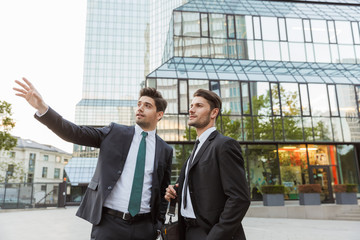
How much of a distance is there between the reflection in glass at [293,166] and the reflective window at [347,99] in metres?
4.34

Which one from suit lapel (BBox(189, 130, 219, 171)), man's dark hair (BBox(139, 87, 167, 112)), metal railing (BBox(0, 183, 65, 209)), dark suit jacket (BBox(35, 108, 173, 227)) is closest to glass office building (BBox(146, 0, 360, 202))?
metal railing (BBox(0, 183, 65, 209))

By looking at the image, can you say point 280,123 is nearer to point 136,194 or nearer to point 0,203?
point 136,194

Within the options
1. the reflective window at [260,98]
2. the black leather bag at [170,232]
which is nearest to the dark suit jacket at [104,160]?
the black leather bag at [170,232]

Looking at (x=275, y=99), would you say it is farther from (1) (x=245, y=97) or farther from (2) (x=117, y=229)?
(2) (x=117, y=229)

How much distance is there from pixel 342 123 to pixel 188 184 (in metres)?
21.3

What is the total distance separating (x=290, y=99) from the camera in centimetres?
1969

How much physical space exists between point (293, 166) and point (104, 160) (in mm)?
19190

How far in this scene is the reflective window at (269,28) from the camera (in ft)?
71.1

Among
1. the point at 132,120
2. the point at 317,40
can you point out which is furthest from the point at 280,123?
the point at 132,120

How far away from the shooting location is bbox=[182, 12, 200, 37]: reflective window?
817 inches

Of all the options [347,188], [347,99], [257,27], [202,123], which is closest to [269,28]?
[257,27]

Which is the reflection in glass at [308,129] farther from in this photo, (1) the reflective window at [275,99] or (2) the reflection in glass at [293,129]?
(1) the reflective window at [275,99]

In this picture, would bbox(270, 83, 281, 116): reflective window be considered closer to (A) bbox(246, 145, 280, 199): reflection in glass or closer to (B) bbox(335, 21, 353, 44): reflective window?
(A) bbox(246, 145, 280, 199): reflection in glass

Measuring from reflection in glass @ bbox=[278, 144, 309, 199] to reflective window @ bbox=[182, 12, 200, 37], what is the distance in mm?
11222
